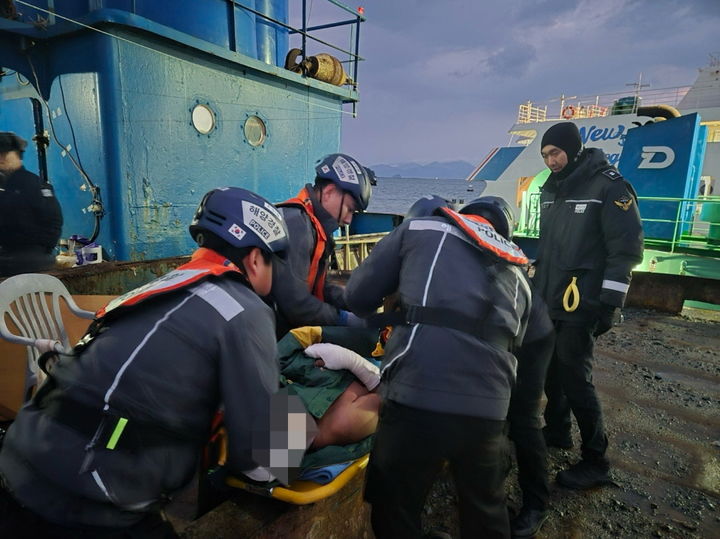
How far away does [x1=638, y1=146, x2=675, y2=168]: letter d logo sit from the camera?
13.0 meters

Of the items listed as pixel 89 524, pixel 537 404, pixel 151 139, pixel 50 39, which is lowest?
pixel 537 404

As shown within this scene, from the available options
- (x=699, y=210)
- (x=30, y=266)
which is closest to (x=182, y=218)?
(x=30, y=266)

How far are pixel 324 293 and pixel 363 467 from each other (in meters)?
1.31

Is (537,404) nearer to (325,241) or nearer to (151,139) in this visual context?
(325,241)

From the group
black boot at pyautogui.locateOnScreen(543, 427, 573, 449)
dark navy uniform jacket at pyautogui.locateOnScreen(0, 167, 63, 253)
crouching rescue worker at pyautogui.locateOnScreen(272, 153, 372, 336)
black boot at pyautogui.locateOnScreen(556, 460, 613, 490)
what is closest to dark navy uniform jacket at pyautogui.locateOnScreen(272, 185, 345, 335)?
crouching rescue worker at pyautogui.locateOnScreen(272, 153, 372, 336)

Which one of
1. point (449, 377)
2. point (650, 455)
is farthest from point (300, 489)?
point (650, 455)

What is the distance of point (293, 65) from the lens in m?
8.68

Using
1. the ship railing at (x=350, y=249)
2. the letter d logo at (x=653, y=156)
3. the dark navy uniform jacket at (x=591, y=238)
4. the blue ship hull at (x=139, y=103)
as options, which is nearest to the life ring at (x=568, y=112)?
the letter d logo at (x=653, y=156)

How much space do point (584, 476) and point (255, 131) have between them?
280 inches

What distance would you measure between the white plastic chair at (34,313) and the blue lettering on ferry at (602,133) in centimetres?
1755

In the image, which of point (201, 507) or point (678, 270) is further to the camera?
point (678, 270)

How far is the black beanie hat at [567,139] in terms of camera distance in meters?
3.43

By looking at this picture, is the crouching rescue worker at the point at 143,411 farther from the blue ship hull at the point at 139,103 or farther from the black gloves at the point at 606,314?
the blue ship hull at the point at 139,103

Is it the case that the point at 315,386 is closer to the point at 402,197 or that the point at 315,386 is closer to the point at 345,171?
the point at 345,171
